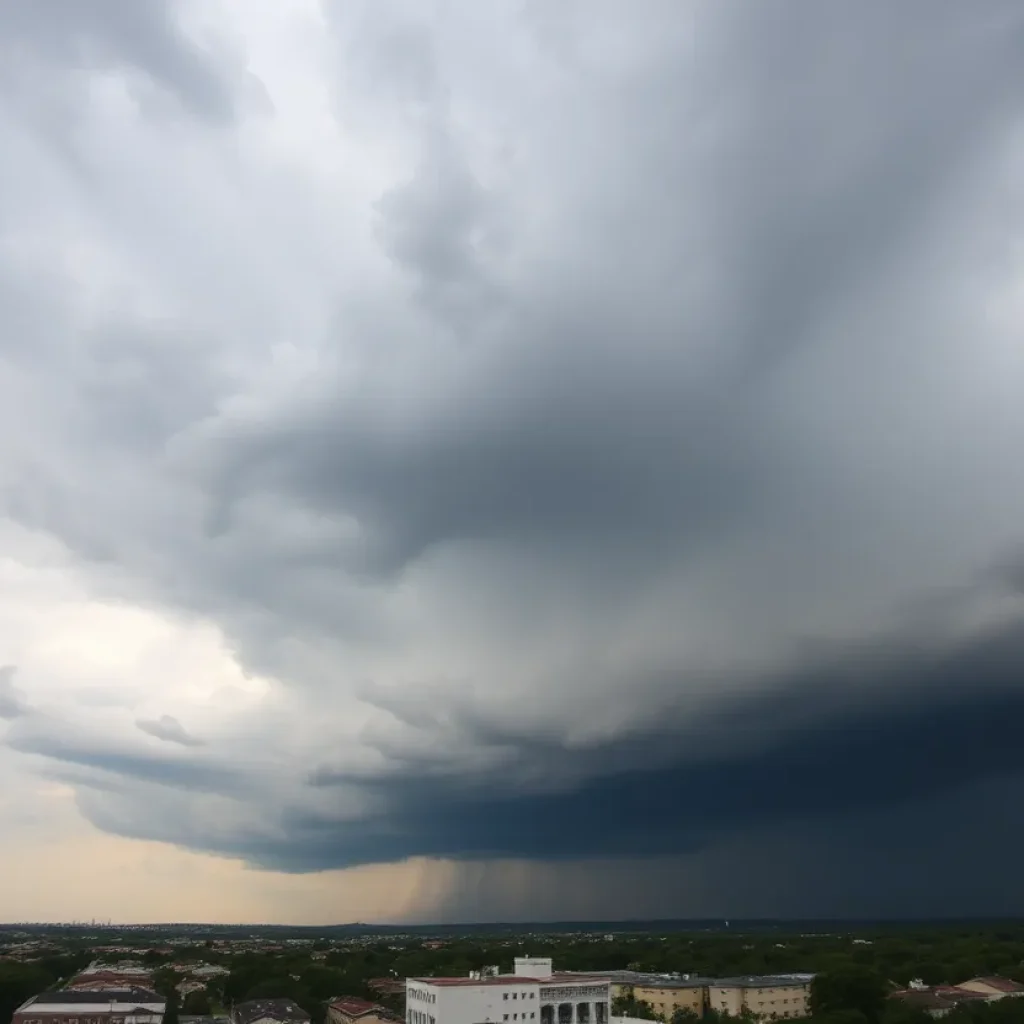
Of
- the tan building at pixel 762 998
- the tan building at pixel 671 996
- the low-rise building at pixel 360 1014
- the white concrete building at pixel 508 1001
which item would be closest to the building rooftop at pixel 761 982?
the tan building at pixel 762 998

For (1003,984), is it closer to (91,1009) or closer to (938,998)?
(938,998)

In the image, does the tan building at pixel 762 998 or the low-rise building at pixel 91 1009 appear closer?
the low-rise building at pixel 91 1009

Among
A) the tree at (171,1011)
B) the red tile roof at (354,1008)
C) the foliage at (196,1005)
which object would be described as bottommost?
the foliage at (196,1005)

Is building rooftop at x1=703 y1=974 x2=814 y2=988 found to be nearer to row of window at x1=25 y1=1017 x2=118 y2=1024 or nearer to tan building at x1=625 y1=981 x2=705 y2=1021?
tan building at x1=625 y1=981 x2=705 y2=1021

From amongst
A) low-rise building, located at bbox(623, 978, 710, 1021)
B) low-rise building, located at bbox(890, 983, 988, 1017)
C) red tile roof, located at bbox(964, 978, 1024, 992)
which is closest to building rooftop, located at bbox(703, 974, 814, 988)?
low-rise building, located at bbox(623, 978, 710, 1021)

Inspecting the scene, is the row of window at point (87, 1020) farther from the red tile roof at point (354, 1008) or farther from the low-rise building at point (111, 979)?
the red tile roof at point (354, 1008)
